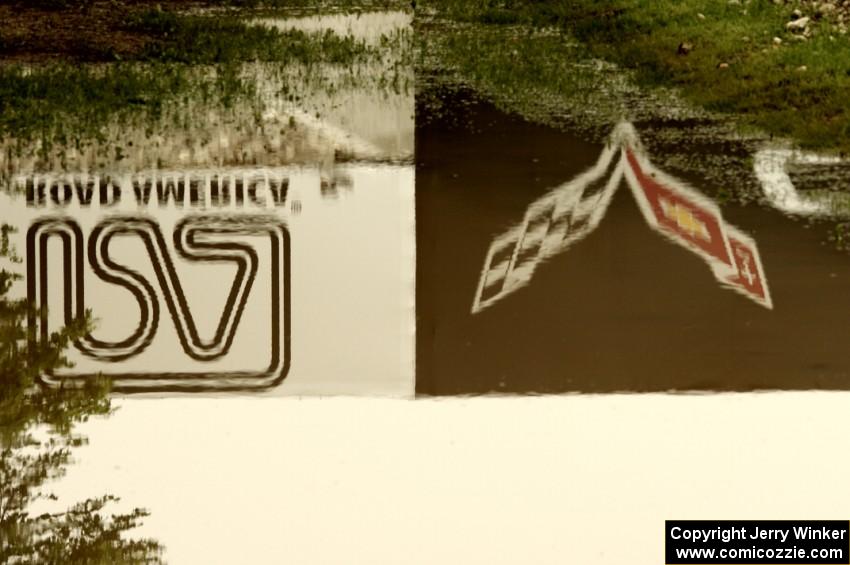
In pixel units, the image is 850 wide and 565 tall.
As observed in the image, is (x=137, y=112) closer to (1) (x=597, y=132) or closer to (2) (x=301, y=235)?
(2) (x=301, y=235)

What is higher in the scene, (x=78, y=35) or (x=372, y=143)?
(x=78, y=35)

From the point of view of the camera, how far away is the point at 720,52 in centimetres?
917

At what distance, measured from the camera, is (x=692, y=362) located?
5598 mm

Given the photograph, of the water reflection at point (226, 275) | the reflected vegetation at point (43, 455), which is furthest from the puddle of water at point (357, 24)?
the reflected vegetation at point (43, 455)

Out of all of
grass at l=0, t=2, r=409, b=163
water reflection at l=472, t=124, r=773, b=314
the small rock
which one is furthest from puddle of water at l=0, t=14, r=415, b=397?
the small rock

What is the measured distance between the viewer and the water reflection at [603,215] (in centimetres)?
618

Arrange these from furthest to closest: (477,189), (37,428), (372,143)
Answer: (372,143) < (477,189) < (37,428)

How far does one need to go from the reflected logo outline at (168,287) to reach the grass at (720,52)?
3053mm

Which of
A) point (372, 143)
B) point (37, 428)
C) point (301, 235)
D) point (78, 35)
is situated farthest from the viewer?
point (78, 35)

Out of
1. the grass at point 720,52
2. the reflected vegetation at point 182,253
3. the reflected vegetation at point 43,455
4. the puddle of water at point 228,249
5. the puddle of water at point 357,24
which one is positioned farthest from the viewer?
the puddle of water at point 357,24

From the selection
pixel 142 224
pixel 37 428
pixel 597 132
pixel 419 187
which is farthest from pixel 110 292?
pixel 597 132

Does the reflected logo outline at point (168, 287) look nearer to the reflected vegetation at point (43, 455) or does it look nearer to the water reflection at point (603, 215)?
the reflected vegetation at point (43, 455)

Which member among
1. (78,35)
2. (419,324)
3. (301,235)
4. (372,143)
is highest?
(78,35)

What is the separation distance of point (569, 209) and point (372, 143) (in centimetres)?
136
